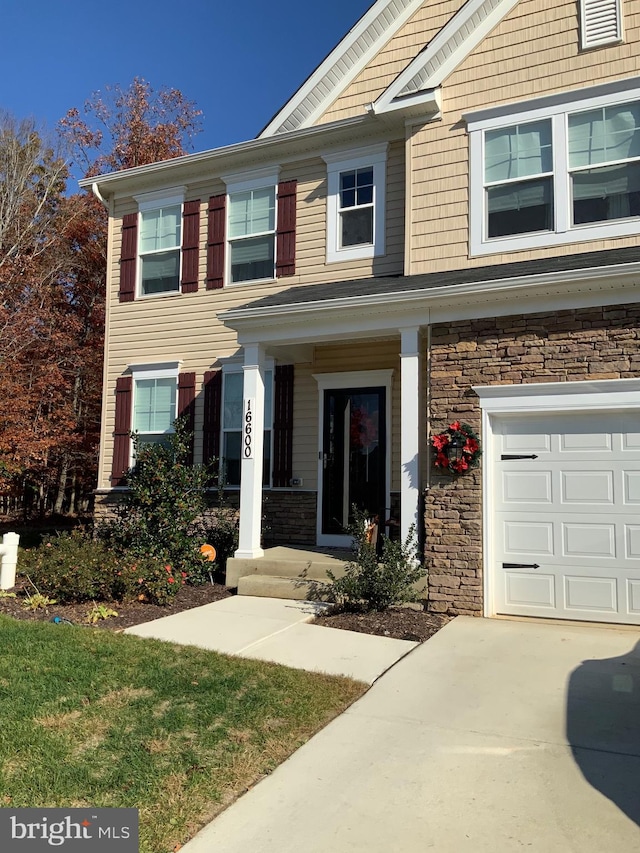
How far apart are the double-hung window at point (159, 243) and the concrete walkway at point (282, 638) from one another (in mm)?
6332

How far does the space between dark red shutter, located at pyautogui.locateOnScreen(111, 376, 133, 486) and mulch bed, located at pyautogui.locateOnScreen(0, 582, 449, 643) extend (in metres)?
3.67

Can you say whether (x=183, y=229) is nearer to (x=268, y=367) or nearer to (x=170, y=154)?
(x=268, y=367)

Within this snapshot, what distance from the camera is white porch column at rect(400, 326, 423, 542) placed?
23.5ft

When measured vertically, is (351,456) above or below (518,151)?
below

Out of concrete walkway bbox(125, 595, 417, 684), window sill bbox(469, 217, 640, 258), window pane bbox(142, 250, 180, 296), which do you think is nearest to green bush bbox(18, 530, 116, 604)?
concrete walkway bbox(125, 595, 417, 684)

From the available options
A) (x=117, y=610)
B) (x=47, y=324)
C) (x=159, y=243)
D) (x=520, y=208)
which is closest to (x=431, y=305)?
(x=520, y=208)

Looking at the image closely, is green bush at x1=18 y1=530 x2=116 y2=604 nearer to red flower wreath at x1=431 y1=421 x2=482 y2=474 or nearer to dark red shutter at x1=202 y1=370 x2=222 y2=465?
dark red shutter at x1=202 y1=370 x2=222 y2=465

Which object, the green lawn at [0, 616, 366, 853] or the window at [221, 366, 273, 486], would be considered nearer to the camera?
the green lawn at [0, 616, 366, 853]

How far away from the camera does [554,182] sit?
7969 mm

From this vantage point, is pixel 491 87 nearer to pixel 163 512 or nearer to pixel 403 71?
pixel 403 71

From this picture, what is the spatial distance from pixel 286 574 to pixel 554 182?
574 centimetres

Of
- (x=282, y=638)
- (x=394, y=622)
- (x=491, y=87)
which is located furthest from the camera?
(x=491, y=87)

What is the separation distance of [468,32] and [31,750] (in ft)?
30.5

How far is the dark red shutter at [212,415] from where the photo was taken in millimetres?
10422
